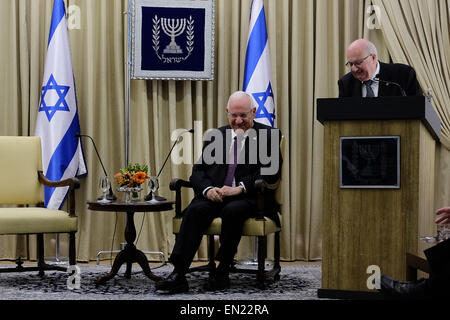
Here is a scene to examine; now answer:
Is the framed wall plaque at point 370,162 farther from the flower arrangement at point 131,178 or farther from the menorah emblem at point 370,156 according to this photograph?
the flower arrangement at point 131,178

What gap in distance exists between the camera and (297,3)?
5602mm

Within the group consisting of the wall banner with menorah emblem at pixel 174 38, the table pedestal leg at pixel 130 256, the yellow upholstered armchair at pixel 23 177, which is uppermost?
the wall banner with menorah emblem at pixel 174 38

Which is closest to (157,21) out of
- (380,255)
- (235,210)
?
(235,210)

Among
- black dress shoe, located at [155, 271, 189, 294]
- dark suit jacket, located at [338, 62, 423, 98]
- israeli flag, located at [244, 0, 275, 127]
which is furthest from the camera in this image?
israeli flag, located at [244, 0, 275, 127]

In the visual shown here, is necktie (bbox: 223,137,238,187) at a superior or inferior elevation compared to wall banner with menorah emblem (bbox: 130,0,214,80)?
inferior

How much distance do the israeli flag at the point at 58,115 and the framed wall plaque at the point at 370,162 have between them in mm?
2655

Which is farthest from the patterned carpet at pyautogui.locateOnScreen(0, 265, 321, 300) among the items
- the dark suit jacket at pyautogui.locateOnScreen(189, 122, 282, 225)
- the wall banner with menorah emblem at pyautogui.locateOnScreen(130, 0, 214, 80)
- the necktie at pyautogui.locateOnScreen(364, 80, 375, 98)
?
the wall banner with menorah emblem at pyautogui.locateOnScreen(130, 0, 214, 80)

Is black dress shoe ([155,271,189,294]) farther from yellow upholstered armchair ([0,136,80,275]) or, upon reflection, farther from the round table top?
yellow upholstered armchair ([0,136,80,275])

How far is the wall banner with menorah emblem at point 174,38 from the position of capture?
215 inches

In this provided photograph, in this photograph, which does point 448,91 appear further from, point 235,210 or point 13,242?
point 13,242

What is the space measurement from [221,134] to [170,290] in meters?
1.21

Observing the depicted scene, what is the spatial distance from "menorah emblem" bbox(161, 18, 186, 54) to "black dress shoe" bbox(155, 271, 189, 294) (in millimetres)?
2322

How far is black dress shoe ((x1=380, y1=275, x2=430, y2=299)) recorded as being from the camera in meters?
2.56

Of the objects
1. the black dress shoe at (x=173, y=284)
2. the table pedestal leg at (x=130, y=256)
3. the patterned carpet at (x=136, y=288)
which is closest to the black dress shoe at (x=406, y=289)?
the patterned carpet at (x=136, y=288)
